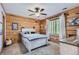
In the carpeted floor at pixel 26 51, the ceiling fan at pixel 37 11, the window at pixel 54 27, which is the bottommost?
the carpeted floor at pixel 26 51

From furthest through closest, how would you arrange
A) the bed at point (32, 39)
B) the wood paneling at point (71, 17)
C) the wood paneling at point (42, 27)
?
the wood paneling at point (42, 27), the bed at point (32, 39), the wood paneling at point (71, 17)

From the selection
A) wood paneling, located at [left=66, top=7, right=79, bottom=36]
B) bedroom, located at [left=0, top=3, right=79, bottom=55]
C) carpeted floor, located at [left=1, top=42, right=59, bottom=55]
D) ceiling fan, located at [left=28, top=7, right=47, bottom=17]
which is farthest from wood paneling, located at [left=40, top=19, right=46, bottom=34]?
wood paneling, located at [left=66, top=7, right=79, bottom=36]

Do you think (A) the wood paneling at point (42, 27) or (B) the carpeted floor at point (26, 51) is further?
(A) the wood paneling at point (42, 27)

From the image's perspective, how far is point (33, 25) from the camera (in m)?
2.23

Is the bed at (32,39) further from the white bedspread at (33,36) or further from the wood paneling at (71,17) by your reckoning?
the wood paneling at (71,17)

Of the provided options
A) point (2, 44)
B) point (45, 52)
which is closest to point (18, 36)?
point (2, 44)

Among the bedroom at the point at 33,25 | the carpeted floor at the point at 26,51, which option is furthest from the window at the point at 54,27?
the carpeted floor at the point at 26,51

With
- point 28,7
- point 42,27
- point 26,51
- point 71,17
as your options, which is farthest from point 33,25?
point 71,17

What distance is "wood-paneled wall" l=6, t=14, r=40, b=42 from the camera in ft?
7.05

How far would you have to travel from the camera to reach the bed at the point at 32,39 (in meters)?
2.18
